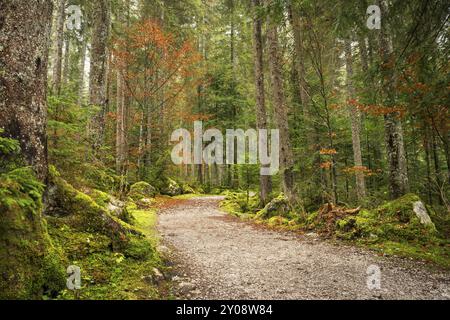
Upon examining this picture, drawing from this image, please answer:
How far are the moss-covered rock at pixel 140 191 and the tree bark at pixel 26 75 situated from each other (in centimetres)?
920

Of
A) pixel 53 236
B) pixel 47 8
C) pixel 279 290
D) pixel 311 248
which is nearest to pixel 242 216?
pixel 311 248

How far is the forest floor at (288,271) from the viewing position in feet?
11.3

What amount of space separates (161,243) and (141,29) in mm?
10733

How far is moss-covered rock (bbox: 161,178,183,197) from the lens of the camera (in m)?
17.1

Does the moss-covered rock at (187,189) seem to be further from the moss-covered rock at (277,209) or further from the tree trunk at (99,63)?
the moss-covered rock at (277,209)

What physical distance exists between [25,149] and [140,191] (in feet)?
35.3

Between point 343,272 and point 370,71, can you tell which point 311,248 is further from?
point 370,71

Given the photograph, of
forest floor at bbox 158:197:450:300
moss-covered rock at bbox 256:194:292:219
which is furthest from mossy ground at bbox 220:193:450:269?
moss-covered rock at bbox 256:194:292:219

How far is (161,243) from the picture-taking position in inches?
230

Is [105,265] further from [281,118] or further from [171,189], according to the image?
[171,189]

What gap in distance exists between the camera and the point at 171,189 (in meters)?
17.5

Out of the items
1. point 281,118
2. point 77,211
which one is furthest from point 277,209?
point 77,211

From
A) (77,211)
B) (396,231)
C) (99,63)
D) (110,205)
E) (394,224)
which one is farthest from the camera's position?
(99,63)

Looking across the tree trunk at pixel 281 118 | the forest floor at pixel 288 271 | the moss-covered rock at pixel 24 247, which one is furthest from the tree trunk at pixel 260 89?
the moss-covered rock at pixel 24 247
